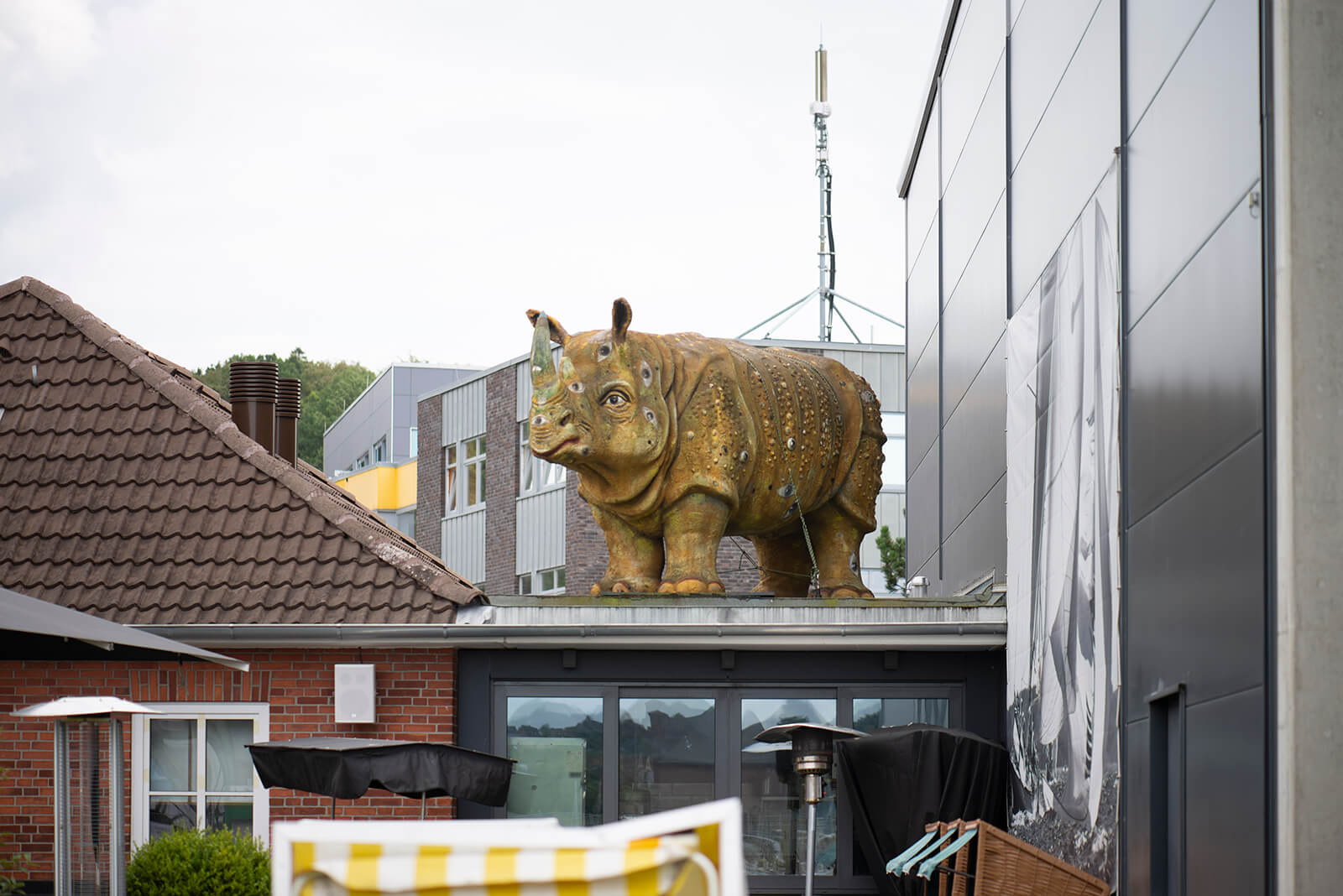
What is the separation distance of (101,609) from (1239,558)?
9201 millimetres

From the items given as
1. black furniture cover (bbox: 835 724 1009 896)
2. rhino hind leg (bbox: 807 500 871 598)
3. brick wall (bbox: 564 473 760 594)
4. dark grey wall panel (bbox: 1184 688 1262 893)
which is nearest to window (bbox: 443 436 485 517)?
brick wall (bbox: 564 473 760 594)

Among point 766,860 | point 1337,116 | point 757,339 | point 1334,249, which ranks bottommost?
point 766,860

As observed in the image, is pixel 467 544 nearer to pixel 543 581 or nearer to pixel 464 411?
pixel 464 411

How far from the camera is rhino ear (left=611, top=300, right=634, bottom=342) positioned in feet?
46.5

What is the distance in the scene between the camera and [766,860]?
13.7 metres

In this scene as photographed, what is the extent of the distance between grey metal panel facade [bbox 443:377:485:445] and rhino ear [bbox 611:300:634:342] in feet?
97.7

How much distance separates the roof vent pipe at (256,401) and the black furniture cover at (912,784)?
18.2 feet

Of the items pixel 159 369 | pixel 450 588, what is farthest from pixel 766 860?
pixel 159 369

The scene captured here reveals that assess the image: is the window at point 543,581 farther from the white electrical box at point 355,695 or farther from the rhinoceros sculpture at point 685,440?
the white electrical box at point 355,695

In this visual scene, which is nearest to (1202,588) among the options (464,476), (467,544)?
(467,544)

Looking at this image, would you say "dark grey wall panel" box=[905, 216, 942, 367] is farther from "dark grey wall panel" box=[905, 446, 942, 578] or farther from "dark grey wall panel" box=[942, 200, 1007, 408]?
"dark grey wall panel" box=[905, 446, 942, 578]

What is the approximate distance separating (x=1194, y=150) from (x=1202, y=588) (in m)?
1.99

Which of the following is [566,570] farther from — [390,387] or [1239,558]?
[1239,558]

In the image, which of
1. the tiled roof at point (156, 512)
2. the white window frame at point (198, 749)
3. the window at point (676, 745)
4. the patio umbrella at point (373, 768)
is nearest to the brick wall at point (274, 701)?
the white window frame at point (198, 749)
